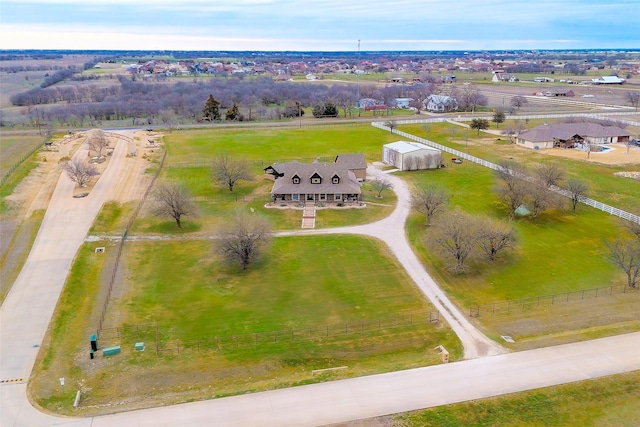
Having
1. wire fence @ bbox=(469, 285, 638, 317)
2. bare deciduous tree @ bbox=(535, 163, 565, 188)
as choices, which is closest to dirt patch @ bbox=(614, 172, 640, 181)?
bare deciduous tree @ bbox=(535, 163, 565, 188)

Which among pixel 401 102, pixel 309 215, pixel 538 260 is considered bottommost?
pixel 309 215

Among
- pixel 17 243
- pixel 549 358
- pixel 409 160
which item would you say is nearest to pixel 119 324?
pixel 17 243

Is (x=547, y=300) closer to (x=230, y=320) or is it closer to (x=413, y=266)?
(x=413, y=266)

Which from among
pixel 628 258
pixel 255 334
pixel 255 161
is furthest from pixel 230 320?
pixel 255 161

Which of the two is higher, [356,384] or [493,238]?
[493,238]

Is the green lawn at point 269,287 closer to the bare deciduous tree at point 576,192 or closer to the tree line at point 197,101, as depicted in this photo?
the bare deciduous tree at point 576,192

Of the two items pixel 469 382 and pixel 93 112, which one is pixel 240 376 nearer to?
pixel 469 382

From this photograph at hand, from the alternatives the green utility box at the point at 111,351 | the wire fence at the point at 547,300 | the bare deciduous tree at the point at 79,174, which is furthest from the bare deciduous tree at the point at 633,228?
the bare deciduous tree at the point at 79,174
